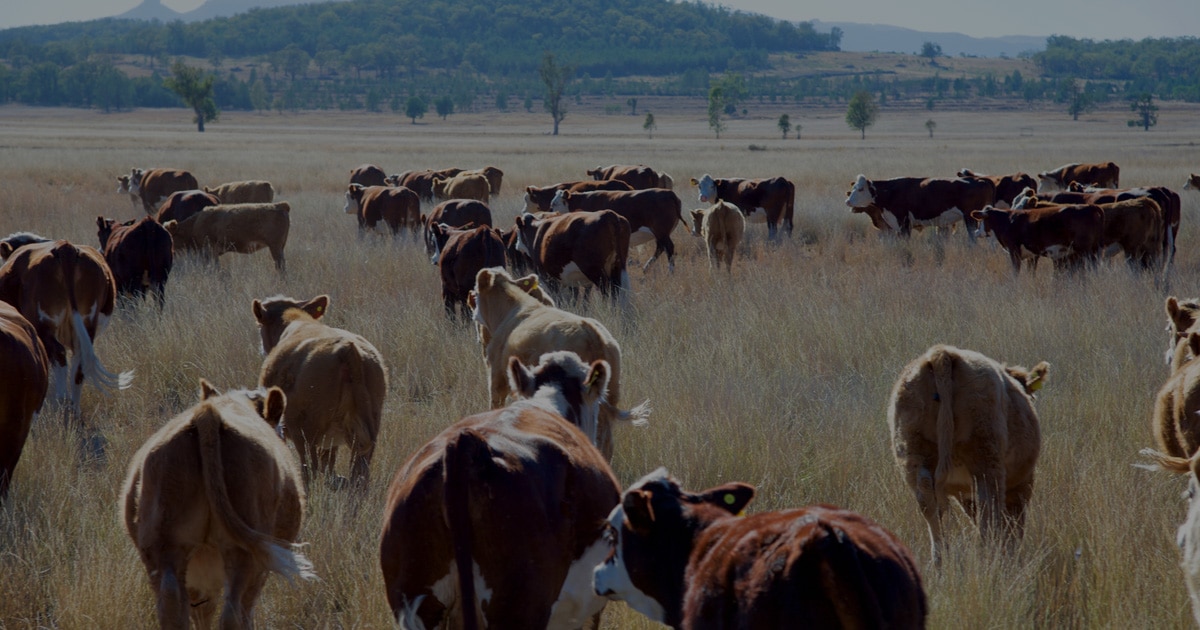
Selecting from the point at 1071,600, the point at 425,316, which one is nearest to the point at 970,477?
the point at 1071,600

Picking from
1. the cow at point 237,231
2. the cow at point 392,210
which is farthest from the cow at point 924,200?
the cow at point 237,231

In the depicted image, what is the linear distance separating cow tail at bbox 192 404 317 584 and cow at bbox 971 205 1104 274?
13.0 m

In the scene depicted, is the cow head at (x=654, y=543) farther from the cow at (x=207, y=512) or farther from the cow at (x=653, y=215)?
the cow at (x=653, y=215)

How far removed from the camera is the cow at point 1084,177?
2689 centimetres

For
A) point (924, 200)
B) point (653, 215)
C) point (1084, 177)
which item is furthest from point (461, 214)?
point (1084, 177)

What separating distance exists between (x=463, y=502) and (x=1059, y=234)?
1366 centimetres

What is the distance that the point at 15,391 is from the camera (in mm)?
5535

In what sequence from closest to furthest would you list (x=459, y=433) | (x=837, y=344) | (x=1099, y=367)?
(x=459, y=433)
(x=1099, y=367)
(x=837, y=344)

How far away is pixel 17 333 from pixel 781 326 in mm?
7063

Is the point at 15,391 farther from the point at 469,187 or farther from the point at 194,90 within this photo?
the point at 194,90

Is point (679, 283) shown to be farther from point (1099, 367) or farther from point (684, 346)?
point (1099, 367)

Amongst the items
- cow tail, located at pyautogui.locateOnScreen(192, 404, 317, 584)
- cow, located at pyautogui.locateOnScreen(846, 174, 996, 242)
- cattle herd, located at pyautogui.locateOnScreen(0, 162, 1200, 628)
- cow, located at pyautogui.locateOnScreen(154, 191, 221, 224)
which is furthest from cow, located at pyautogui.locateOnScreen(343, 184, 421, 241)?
cow tail, located at pyautogui.locateOnScreen(192, 404, 317, 584)

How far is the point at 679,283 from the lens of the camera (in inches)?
568

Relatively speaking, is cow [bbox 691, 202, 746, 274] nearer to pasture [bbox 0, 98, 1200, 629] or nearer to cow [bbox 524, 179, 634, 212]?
pasture [bbox 0, 98, 1200, 629]
